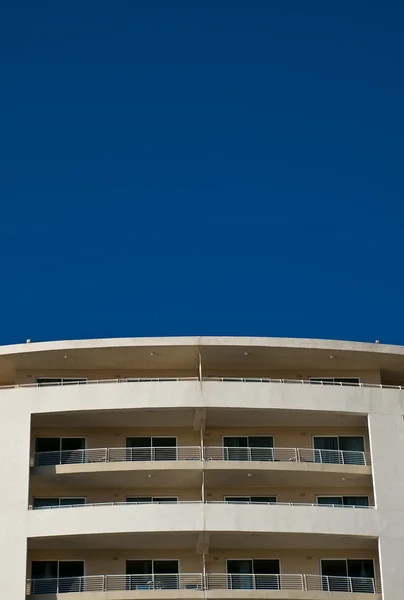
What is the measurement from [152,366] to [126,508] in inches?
299

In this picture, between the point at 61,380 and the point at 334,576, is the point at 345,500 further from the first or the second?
the point at 61,380

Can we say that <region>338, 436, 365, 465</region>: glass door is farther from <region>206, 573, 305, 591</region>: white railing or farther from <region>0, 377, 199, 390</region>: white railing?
<region>0, 377, 199, 390</region>: white railing

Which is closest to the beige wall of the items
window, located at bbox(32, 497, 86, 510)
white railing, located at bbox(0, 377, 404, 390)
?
window, located at bbox(32, 497, 86, 510)

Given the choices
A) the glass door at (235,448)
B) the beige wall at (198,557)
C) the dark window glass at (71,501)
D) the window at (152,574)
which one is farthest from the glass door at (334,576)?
the dark window glass at (71,501)

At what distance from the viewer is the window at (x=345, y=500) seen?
55.4 metres

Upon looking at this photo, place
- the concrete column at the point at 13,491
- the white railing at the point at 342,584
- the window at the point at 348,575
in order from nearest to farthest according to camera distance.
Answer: the concrete column at the point at 13,491 → the white railing at the point at 342,584 → the window at the point at 348,575

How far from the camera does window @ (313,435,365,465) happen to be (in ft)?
183

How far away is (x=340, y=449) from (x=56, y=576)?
1383cm

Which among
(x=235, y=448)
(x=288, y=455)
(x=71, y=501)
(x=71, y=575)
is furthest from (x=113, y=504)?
(x=288, y=455)

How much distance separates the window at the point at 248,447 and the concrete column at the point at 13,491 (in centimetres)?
895

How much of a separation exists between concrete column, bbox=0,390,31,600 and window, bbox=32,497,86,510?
82.4 inches

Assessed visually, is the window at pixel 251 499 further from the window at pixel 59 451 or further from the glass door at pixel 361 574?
the window at pixel 59 451

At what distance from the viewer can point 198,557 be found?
178ft

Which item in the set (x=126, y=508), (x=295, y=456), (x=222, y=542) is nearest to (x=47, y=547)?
(x=126, y=508)
